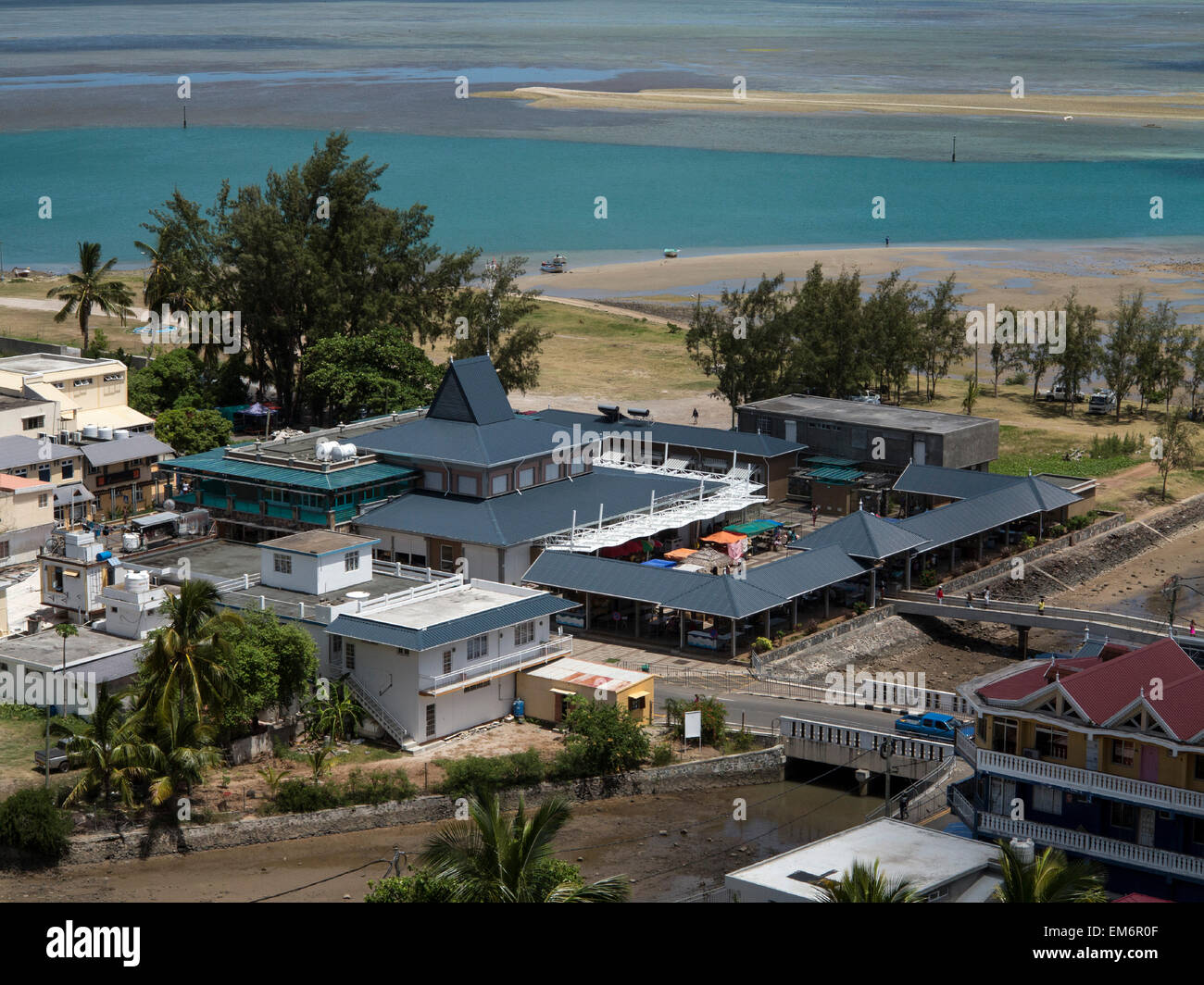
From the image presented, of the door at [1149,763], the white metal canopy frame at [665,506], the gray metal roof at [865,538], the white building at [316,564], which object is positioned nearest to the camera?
the door at [1149,763]

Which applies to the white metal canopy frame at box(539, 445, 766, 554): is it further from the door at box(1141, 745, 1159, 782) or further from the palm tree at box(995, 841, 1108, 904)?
the palm tree at box(995, 841, 1108, 904)

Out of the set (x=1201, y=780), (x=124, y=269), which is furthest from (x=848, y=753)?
(x=124, y=269)

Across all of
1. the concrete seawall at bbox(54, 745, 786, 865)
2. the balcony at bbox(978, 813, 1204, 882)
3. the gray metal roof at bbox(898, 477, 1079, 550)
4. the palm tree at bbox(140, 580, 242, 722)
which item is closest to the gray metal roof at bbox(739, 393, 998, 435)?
the gray metal roof at bbox(898, 477, 1079, 550)

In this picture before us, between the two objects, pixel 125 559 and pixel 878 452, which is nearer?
pixel 125 559

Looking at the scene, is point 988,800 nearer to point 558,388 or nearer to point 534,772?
point 534,772

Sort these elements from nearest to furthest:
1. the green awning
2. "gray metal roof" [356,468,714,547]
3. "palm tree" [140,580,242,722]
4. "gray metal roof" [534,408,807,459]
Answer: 1. "palm tree" [140,580,242,722]
2. "gray metal roof" [356,468,714,547]
3. the green awning
4. "gray metal roof" [534,408,807,459]

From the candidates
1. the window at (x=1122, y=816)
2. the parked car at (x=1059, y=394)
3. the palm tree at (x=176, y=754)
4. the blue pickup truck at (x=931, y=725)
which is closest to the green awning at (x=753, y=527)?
the blue pickup truck at (x=931, y=725)

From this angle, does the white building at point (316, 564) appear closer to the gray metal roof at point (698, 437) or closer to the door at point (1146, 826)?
the gray metal roof at point (698, 437)
